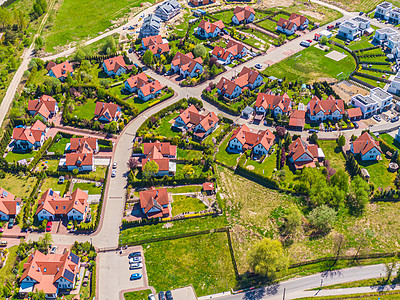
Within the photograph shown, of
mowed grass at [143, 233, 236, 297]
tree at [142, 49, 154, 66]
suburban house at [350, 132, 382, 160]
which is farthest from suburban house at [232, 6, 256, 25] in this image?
mowed grass at [143, 233, 236, 297]

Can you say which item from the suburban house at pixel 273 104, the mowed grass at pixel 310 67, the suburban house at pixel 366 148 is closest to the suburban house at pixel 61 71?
the suburban house at pixel 273 104

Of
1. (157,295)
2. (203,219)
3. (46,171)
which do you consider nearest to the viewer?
(157,295)

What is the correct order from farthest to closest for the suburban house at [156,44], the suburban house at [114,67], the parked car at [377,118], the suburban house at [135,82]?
the suburban house at [156,44] < the suburban house at [114,67] < the suburban house at [135,82] < the parked car at [377,118]

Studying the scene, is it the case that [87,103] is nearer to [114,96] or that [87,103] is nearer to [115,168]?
[114,96]

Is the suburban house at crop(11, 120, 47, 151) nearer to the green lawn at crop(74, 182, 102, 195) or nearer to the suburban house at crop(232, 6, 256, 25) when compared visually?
the green lawn at crop(74, 182, 102, 195)

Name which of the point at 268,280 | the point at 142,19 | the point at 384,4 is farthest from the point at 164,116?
the point at 384,4

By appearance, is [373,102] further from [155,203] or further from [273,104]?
[155,203]

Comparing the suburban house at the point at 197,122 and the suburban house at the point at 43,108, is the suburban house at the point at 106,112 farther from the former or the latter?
the suburban house at the point at 197,122
